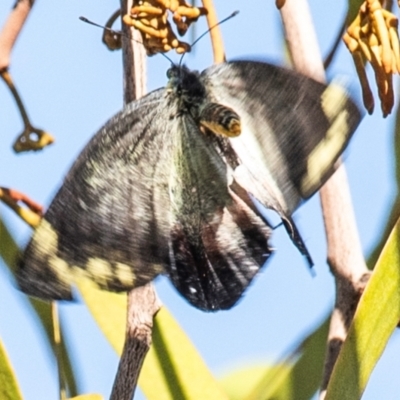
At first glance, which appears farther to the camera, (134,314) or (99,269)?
(99,269)

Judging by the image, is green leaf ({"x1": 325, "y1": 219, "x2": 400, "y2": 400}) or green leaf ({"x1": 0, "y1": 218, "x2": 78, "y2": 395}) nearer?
green leaf ({"x1": 325, "y1": 219, "x2": 400, "y2": 400})

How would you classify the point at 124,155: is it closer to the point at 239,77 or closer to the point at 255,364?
the point at 239,77

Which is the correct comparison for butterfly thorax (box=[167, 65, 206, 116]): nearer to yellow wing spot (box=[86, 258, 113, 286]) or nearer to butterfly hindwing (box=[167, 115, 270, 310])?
butterfly hindwing (box=[167, 115, 270, 310])

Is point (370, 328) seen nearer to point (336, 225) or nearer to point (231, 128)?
point (336, 225)

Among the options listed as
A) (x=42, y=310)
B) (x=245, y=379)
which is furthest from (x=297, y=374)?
(x=42, y=310)

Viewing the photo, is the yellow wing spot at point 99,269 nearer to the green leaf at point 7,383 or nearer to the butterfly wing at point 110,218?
the butterfly wing at point 110,218

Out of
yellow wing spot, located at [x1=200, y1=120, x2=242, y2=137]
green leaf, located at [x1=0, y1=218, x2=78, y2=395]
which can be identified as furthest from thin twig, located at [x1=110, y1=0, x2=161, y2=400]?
green leaf, located at [x1=0, y1=218, x2=78, y2=395]
